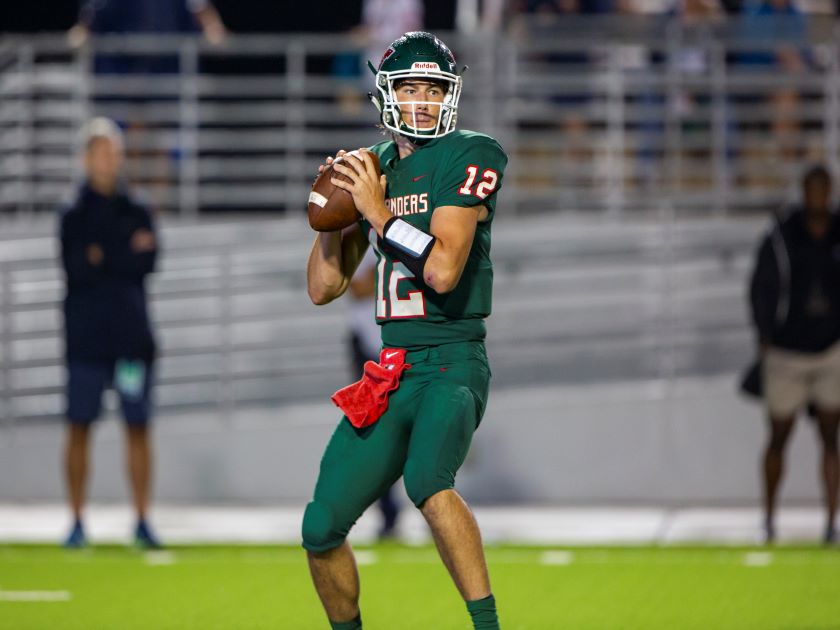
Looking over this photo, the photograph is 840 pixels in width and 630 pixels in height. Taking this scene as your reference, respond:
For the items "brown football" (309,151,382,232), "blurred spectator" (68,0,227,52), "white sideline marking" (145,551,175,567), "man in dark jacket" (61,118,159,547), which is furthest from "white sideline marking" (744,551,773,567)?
"blurred spectator" (68,0,227,52)

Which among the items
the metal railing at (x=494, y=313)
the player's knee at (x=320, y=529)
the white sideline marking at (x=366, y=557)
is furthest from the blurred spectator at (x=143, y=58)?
the player's knee at (x=320, y=529)

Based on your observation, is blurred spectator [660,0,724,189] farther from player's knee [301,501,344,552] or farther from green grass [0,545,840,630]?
player's knee [301,501,344,552]

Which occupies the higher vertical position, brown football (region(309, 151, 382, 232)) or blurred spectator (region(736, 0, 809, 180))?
blurred spectator (region(736, 0, 809, 180))

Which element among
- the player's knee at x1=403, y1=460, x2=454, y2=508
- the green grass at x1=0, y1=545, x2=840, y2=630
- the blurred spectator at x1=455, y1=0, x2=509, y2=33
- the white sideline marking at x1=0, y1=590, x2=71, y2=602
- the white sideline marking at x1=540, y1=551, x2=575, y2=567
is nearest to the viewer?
the player's knee at x1=403, y1=460, x2=454, y2=508

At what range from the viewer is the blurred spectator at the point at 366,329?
8.50 meters

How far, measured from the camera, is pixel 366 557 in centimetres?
808

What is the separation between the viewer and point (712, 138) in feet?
37.9

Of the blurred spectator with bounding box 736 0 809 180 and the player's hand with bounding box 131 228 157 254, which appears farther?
the blurred spectator with bounding box 736 0 809 180

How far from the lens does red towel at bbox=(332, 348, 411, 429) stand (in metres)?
4.78

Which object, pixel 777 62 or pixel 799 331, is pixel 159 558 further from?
pixel 777 62

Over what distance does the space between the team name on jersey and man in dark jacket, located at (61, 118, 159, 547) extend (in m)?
3.76

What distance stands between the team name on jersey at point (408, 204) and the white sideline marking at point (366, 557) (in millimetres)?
3294

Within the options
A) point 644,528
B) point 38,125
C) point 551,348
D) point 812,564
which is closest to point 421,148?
point 812,564

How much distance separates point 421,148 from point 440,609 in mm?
2352
